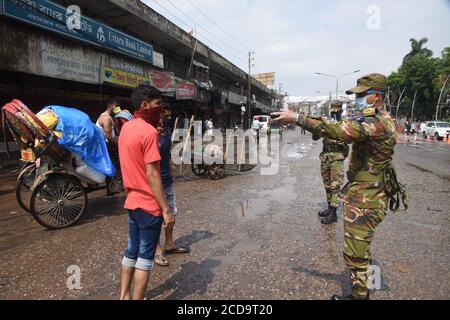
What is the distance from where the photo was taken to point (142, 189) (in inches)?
97.6

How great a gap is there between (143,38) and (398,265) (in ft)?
59.1

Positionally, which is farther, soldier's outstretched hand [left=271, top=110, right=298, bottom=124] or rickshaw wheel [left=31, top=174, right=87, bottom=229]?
rickshaw wheel [left=31, top=174, right=87, bottom=229]

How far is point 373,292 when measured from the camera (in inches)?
119

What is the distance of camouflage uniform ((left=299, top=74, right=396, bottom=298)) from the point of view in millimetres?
2555

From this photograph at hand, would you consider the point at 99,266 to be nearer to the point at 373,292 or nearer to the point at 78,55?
the point at 373,292

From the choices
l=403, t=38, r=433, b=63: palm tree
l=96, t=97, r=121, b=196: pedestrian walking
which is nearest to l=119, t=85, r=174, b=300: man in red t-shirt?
l=96, t=97, r=121, b=196: pedestrian walking

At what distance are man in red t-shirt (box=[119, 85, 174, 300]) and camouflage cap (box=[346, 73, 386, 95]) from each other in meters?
1.80

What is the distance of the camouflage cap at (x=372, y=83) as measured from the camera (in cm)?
272

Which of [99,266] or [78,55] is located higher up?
[78,55]

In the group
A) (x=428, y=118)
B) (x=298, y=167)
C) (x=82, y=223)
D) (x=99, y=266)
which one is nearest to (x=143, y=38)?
(x=298, y=167)

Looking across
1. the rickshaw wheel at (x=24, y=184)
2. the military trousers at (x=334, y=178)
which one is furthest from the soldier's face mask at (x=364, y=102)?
the rickshaw wheel at (x=24, y=184)

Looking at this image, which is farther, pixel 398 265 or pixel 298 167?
pixel 298 167

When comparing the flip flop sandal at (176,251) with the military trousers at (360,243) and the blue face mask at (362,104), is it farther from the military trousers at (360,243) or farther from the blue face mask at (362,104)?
the blue face mask at (362,104)

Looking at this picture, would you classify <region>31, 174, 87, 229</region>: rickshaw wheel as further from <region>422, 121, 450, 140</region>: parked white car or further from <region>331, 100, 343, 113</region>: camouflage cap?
<region>422, 121, 450, 140</region>: parked white car
